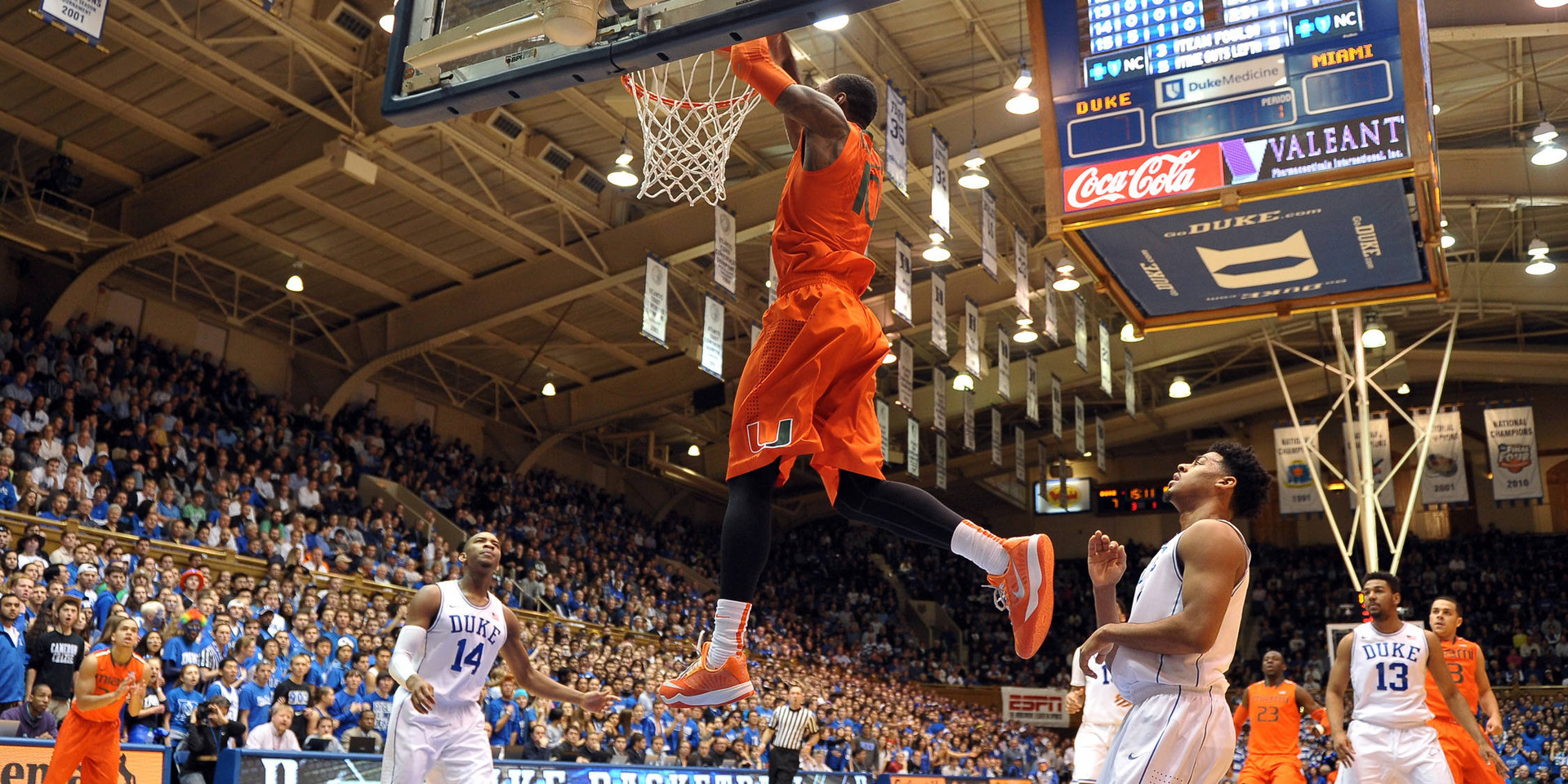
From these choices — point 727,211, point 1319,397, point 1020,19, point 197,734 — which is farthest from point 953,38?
point 1319,397

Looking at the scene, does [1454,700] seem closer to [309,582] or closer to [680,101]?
[680,101]

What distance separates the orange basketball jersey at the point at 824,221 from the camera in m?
4.19

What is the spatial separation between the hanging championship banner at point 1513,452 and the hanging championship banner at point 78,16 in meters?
27.3

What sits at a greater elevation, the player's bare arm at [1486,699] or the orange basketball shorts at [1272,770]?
the player's bare arm at [1486,699]

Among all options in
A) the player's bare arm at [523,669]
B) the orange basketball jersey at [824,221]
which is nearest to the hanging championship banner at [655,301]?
the player's bare arm at [523,669]

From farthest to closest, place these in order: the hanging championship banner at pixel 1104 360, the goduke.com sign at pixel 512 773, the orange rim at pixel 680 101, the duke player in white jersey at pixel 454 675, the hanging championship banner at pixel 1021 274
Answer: the hanging championship banner at pixel 1104 360 → the hanging championship banner at pixel 1021 274 → the goduke.com sign at pixel 512 773 → the orange rim at pixel 680 101 → the duke player in white jersey at pixel 454 675

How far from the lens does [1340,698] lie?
8.01 m

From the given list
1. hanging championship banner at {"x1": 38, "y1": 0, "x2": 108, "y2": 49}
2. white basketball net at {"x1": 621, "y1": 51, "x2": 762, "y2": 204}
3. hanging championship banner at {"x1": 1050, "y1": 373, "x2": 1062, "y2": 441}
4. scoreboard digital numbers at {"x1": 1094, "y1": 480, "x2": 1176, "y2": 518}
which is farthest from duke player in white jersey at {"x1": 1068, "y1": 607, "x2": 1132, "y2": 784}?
scoreboard digital numbers at {"x1": 1094, "y1": 480, "x2": 1176, "y2": 518}

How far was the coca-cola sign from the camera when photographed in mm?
8875

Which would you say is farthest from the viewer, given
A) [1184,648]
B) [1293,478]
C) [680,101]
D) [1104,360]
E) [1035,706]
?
[1035,706]

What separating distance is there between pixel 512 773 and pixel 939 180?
9.25 metres

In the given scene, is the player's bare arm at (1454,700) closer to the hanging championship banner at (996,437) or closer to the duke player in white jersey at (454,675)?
the duke player in white jersey at (454,675)

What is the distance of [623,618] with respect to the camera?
24.5 m

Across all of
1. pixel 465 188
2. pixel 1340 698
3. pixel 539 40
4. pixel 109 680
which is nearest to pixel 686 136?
pixel 539 40
